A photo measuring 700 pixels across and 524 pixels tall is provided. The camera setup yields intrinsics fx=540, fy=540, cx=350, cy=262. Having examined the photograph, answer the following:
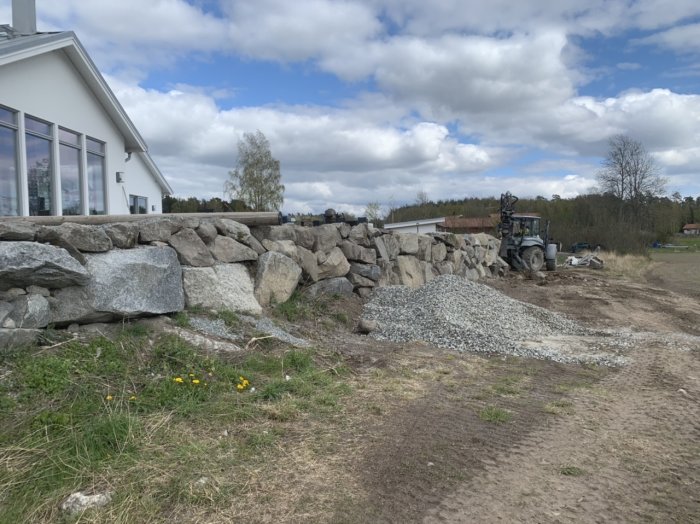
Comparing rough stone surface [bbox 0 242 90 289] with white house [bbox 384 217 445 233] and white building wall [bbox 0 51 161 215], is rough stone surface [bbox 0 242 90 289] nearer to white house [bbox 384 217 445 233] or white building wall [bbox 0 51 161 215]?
white building wall [bbox 0 51 161 215]

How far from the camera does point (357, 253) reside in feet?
38.1

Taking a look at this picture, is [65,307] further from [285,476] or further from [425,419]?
[425,419]

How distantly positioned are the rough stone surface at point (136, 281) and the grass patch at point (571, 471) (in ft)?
15.3

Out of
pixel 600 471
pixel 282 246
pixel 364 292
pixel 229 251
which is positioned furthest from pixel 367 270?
pixel 600 471

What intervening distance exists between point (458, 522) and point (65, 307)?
4540 millimetres

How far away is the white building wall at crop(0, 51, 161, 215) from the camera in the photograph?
38.0 feet

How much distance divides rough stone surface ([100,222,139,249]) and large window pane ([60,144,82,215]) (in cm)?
775

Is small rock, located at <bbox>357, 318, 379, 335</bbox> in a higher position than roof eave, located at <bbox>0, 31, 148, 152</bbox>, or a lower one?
lower

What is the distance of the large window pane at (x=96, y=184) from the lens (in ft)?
49.4

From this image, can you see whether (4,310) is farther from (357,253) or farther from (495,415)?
(357,253)

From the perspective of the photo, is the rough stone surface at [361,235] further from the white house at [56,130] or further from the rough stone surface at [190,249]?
the white house at [56,130]

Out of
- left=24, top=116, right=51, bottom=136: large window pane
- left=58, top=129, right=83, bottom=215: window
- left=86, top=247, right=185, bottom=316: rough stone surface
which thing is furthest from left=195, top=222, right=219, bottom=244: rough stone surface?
left=58, top=129, right=83, bottom=215: window

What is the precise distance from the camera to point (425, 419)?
4.92m

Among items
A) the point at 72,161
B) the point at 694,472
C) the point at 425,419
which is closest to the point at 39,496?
the point at 425,419
